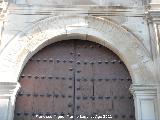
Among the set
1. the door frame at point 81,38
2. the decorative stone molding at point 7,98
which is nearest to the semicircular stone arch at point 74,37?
the door frame at point 81,38

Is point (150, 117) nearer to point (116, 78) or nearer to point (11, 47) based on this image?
point (116, 78)

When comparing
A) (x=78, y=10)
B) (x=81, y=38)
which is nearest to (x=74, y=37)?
(x=81, y=38)

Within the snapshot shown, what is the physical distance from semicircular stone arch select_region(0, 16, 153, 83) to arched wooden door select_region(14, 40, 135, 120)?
145mm

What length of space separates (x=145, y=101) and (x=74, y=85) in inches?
38.9

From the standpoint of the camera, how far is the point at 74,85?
5.11 m

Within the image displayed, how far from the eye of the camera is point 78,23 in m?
5.41

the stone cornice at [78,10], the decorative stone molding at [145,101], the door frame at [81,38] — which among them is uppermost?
the stone cornice at [78,10]

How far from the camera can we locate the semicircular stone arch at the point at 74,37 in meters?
5.00

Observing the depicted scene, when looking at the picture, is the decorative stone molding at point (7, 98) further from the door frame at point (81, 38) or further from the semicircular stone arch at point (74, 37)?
the semicircular stone arch at point (74, 37)

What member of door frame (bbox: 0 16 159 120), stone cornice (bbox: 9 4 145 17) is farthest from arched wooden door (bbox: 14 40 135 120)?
stone cornice (bbox: 9 4 145 17)

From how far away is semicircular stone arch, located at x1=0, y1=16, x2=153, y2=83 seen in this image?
16.4 ft

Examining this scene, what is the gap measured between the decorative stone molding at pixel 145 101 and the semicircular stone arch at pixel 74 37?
A: 0.15 metres

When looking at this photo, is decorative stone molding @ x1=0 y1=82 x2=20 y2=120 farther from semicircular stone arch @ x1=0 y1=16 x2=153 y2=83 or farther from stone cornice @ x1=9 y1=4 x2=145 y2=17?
stone cornice @ x1=9 y1=4 x2=145 y2=17

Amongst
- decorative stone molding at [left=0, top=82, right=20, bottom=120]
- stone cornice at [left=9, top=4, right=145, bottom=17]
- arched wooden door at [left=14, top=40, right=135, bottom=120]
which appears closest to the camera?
decorative stone molding at [left=0, top=82, right=20, bottom=120]
